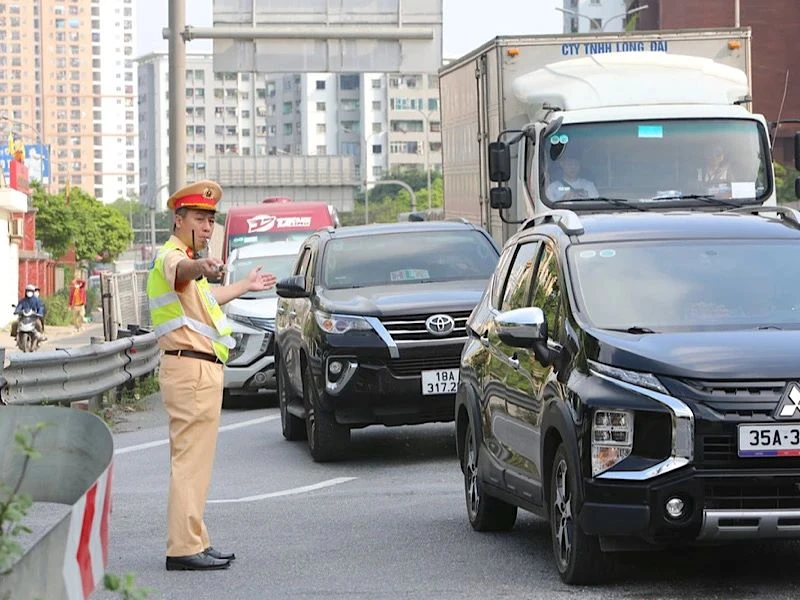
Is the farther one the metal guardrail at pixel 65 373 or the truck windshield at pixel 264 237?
the truck windshield at pixel 264 237

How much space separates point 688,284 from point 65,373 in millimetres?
9876

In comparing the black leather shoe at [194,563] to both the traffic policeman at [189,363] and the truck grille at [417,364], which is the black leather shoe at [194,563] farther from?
the truck grille at [417,364]

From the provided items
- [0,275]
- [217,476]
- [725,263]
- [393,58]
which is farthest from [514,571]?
[0,275]

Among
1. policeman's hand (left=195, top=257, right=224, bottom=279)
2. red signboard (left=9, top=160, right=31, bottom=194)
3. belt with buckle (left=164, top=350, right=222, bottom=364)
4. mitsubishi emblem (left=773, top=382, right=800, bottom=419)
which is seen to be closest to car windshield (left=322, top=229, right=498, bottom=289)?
belt with buckle (left=164, top=350, right=222, bottom=364)

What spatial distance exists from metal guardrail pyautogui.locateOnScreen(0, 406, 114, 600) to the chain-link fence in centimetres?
1717

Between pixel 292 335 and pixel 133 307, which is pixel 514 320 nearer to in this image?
pixel 292 335

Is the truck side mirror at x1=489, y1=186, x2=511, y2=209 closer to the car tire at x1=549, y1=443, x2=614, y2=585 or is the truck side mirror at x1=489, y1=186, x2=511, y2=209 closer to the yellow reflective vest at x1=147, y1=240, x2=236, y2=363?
the yellow reflective vest at x1=147, y1=240, x2=236, y2=363

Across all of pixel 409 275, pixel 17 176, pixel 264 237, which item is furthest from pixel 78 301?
pixel 409 275

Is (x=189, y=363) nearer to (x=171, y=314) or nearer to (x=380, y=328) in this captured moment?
(x=171, y=314)

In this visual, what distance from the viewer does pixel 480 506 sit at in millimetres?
9977

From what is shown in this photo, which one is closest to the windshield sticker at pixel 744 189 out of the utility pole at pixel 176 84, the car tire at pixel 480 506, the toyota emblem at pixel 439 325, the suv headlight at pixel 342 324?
the toyota emblem at pixel 439 325

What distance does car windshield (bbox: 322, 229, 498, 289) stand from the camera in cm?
1501

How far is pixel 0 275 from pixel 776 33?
43.8 meters

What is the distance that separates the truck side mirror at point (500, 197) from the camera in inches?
748
